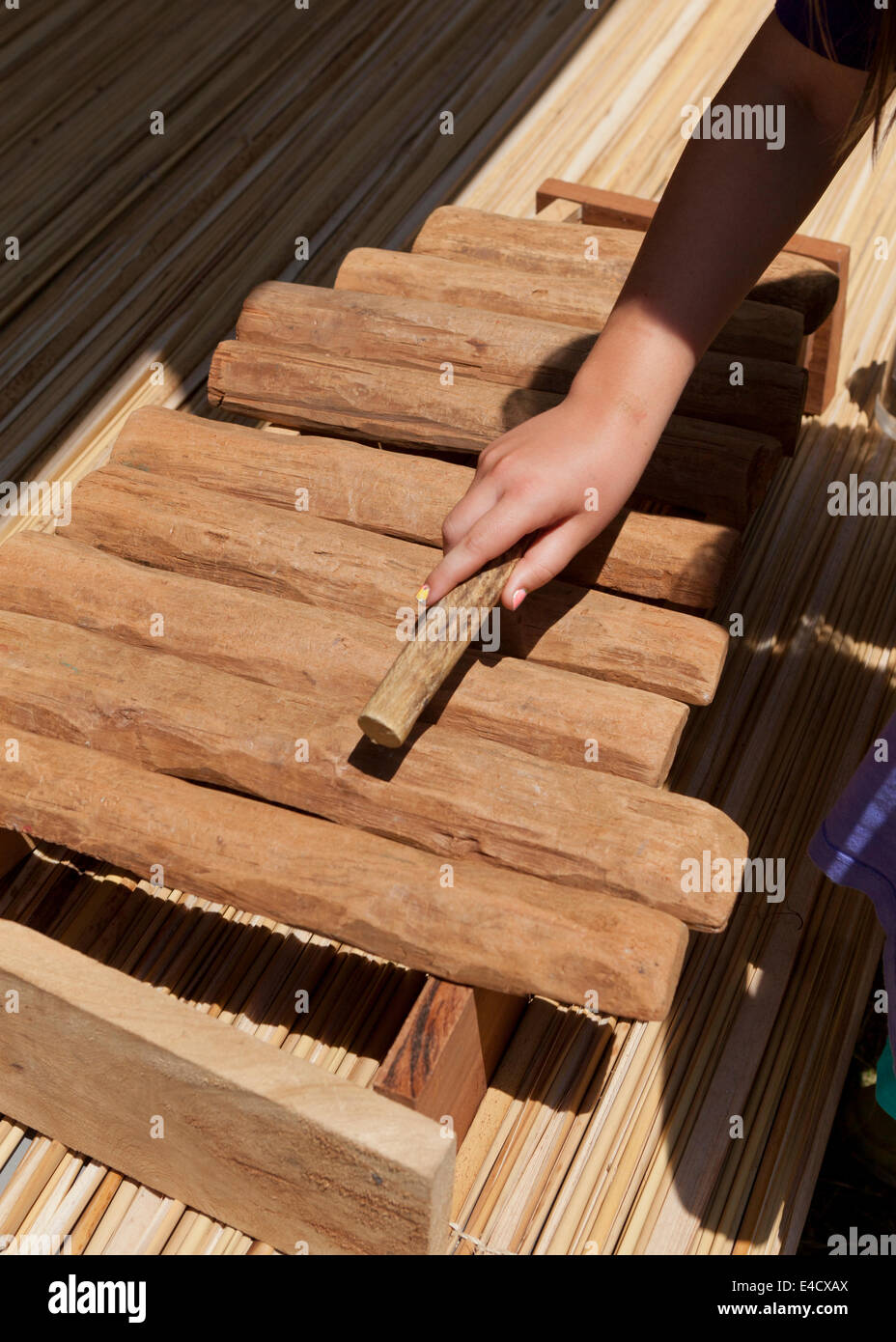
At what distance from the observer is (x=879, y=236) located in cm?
282

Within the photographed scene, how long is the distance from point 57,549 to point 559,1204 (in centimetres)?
110

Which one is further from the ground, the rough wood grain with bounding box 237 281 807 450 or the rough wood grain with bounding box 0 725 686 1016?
the rough wood grain with bounding box 237 281 807 450

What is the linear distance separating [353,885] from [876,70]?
996 millimetres

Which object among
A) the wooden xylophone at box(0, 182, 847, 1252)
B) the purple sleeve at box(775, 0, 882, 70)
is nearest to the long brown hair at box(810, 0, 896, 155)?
the purple sleeve at box(775, 0, 882, 70)

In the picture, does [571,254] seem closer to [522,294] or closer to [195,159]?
[522,294]

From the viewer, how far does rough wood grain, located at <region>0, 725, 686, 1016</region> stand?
4.46 ft

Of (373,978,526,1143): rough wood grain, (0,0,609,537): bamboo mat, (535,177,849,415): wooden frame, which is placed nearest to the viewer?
(373,978,526,1143): rough wood grain

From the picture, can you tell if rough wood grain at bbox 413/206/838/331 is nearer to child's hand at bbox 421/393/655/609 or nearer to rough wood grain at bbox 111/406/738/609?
rough wood grain at bbox 111/406/738/609

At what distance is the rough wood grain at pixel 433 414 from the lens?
180 centimetres

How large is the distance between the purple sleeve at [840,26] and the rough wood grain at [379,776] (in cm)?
86

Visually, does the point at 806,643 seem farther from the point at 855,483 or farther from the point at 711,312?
the point at 711,312

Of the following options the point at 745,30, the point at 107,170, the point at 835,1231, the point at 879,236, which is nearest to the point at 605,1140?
the point at 835,1231

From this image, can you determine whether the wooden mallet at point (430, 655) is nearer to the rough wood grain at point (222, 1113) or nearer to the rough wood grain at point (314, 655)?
the rough wood grain at point (314, 655)

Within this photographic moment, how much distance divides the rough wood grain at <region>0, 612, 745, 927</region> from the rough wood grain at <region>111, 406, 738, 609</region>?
33 centimetres
